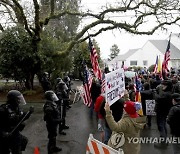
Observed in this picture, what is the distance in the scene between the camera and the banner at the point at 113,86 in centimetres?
477

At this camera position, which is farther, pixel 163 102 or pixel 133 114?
pixel 163 102

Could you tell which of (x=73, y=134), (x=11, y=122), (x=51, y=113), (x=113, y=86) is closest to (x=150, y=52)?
(x=73, y=134)

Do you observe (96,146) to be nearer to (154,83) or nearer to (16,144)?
(16,144)

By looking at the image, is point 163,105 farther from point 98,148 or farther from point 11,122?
point 11,122

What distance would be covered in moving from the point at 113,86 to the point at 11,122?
75.5 inches

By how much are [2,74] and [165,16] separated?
10.2 metres

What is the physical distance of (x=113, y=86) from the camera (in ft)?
16.3

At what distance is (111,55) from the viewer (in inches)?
3548

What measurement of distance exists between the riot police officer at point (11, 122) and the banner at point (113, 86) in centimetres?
140

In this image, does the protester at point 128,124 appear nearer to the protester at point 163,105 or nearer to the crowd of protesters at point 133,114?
the crowd of protesters at point 133,114

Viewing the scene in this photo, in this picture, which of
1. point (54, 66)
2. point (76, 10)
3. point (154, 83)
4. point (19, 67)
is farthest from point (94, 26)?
point (154, 83)

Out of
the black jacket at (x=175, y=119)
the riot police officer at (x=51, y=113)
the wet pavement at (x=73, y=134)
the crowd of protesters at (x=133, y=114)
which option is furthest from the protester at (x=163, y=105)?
the riot police officer at (x=51, y=113)

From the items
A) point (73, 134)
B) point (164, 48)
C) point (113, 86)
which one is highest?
point (113, 86)

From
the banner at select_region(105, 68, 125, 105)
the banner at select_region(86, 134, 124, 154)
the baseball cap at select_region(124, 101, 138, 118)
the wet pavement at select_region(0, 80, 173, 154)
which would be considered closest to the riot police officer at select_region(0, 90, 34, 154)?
the banner at select_region(86, 134, 124, 154)
